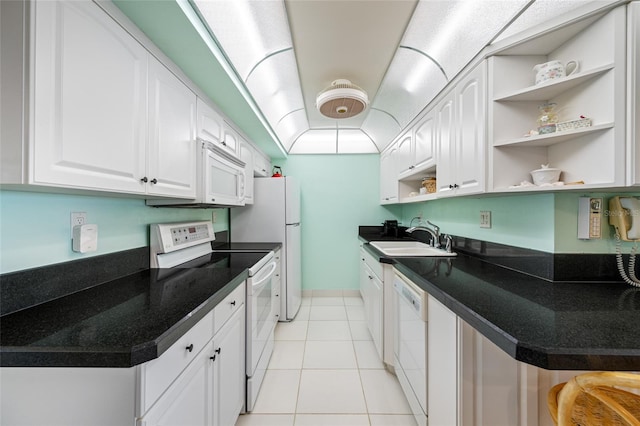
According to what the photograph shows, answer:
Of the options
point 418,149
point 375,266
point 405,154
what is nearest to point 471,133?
point 418,149

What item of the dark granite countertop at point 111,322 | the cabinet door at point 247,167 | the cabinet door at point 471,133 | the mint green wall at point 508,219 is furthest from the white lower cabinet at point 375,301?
the cabinet door at point 247,167

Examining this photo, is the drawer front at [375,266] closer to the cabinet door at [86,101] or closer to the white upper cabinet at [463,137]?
the white upper cabinet at [463,137]

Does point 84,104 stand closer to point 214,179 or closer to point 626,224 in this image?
point 214,179

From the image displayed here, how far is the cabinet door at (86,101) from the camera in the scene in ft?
2.29

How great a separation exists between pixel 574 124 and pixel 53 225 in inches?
90.2

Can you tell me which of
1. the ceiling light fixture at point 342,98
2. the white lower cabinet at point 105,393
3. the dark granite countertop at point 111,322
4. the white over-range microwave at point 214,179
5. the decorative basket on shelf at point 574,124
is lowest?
the white lower cabinet at point 105,393

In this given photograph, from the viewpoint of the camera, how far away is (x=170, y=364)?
764mm

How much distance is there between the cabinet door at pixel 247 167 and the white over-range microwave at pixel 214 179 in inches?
11.0

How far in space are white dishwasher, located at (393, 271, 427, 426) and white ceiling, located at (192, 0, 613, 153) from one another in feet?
4.69

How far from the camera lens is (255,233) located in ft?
8.89

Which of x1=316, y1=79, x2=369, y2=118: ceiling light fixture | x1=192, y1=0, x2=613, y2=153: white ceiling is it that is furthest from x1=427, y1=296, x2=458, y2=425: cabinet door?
x1=316, y1=79, x2=369, y2=118: ceiling light fixture

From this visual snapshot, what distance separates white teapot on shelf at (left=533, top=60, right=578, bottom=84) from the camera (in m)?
1.08

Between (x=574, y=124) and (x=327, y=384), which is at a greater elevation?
(x=574, y=124)

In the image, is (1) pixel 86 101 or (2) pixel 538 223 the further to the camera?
(2) pixel 538 223
